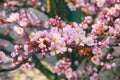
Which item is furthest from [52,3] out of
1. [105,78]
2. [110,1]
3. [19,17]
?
[105,78]

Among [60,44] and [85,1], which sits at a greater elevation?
[60,44]

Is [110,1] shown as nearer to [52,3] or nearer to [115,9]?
[115,9]

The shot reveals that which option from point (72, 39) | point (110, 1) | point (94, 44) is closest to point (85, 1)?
point (110, 1)

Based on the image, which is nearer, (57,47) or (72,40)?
(57,47)

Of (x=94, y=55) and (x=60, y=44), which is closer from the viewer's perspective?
(x=60, y=44)

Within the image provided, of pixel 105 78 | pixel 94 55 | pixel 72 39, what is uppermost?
pixel 72 39

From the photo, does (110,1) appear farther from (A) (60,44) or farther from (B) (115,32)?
(A) (60,44)

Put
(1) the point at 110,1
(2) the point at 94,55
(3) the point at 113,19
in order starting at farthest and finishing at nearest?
1. (1) the point at 110,1
2. (3) the point at 113,19
3. (2) the point at 94,55

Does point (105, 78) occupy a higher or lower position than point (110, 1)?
lower

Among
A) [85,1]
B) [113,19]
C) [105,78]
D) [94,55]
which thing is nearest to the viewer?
[94,55]
